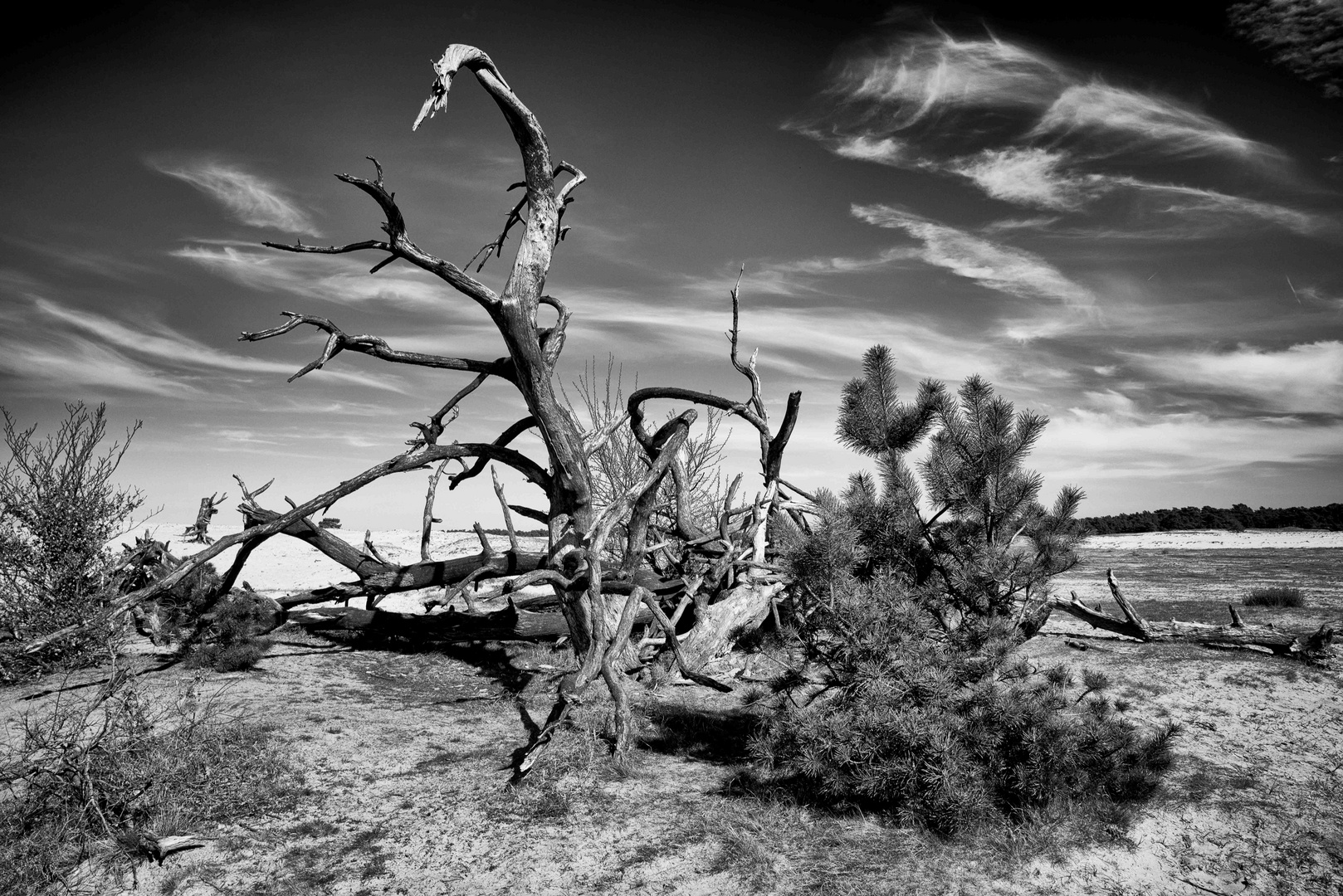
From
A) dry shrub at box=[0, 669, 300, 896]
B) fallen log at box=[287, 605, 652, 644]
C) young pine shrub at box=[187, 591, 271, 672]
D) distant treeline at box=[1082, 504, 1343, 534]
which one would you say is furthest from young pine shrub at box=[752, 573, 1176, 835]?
distant treeline at box=[1082, 504, 1343, 534]

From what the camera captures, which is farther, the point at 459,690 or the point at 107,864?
the point at 459,690

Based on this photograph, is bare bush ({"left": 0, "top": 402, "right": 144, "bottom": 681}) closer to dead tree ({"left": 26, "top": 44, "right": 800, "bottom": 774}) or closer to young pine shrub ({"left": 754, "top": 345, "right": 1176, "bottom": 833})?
dead tree ({"left": 26, "top": 44, "right": 800, "bottom": 774})

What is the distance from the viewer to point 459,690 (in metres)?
7.38

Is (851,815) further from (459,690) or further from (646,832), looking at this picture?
(459,690)

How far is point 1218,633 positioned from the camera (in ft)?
24.6

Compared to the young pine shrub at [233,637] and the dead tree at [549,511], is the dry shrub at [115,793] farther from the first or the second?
the young pine shrub at [233,637]

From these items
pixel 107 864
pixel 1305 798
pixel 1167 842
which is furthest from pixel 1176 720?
pixel 107 864

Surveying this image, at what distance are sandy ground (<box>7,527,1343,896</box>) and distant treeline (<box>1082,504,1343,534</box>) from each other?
104ft

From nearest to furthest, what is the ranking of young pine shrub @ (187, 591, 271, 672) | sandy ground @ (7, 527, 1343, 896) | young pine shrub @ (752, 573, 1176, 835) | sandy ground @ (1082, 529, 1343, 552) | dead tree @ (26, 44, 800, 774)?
1. sandy ground @ (7, 527, 1343, 896)
2. young pine shrub @ (752, 573, 1176, 835)
3. dead tree @ (26, 44, 800, 774)
4. young pine shrub @ (187, 591, 271, 672)
5. sandy ground @ (1082, 529, 1343, 552)

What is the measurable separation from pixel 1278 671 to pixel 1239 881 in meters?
4.37

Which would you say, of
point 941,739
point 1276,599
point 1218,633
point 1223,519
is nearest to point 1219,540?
point 1223,519

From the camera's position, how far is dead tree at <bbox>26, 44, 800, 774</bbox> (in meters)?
5.32

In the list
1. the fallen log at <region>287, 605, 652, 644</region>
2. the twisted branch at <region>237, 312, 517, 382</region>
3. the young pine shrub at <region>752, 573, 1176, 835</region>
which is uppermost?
the twisted branch at <region>237, 312, 517, 382</region>

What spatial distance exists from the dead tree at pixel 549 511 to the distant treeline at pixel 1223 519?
30.7 meters
